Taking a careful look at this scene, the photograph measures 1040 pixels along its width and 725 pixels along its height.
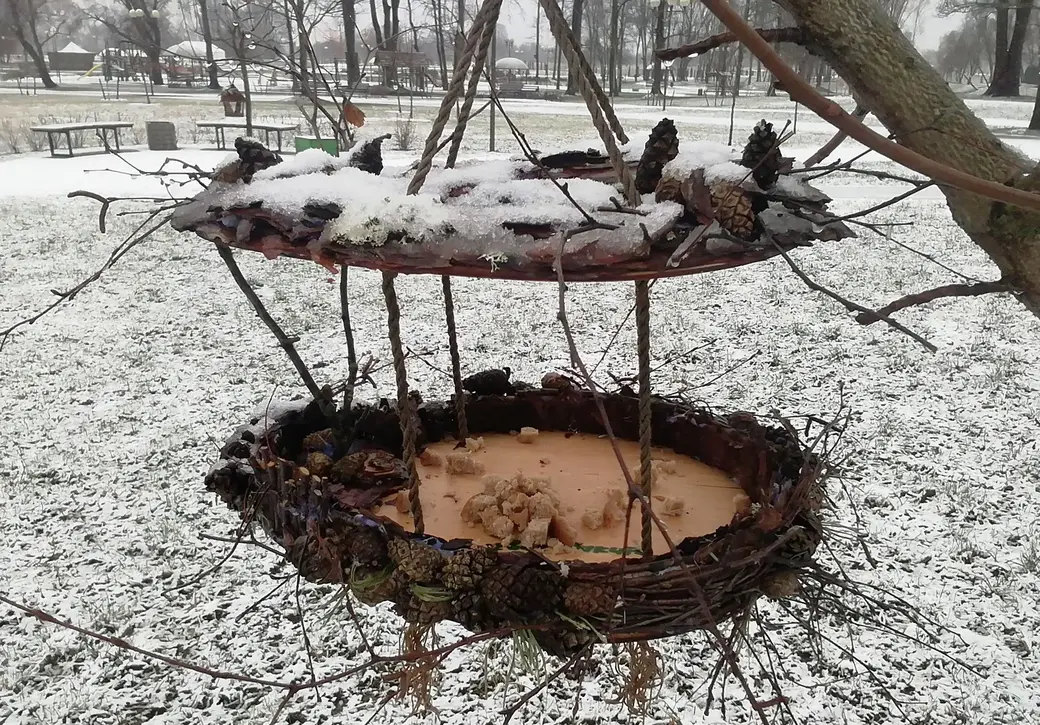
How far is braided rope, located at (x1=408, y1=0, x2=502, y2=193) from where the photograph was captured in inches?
36.9

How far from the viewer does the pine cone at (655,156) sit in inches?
37.6

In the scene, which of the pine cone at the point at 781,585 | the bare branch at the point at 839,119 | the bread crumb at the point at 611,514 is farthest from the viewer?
the bread crumb at the point at 611,514

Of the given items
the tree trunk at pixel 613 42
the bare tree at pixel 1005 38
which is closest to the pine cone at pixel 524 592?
the tree trunk at pixel 613 42

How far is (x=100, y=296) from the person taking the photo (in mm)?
5410

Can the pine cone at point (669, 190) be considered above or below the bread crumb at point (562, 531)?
above

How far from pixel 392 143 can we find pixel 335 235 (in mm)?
10835

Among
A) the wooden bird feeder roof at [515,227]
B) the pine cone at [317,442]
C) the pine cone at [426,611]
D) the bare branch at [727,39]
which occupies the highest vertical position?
the bare branch at [727,39]

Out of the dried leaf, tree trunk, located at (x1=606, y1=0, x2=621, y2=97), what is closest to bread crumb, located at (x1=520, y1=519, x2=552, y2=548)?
tree trunk, located at (x1=606, y1=0, x2=621, y2=97)

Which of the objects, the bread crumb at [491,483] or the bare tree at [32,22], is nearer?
the bread crumb at [491,483]

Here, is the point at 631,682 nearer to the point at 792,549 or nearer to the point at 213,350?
the point at 792,549

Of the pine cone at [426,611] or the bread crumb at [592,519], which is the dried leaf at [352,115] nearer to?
the bread crumb at [592,519]

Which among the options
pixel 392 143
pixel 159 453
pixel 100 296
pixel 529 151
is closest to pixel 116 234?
pixel 100 296

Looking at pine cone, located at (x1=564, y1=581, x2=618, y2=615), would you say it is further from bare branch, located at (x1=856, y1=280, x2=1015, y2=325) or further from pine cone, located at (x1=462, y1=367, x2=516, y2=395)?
pine cone, located at (x1=462, y1=367, x2=516, y2=395)

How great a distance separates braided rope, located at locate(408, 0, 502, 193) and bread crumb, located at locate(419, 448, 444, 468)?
0.67 meters
